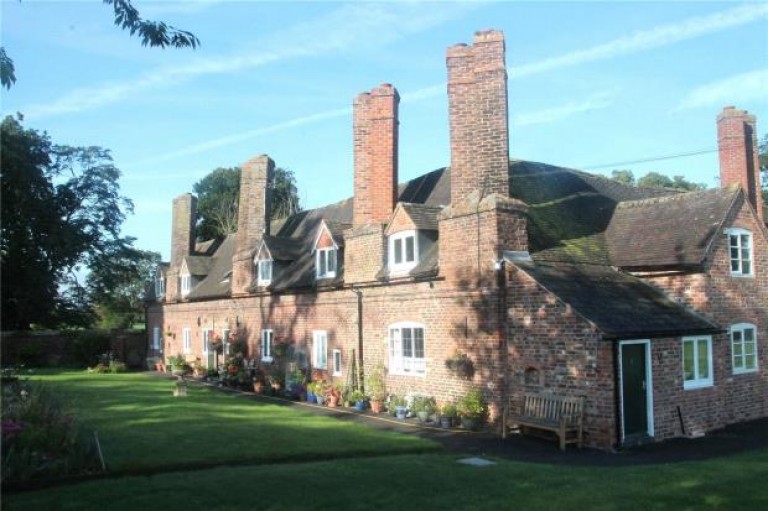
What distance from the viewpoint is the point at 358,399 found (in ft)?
66.7

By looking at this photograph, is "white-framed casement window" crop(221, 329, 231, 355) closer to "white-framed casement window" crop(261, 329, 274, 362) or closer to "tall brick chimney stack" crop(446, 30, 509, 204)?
"white-framed casement window" crop(261, 329, 274, 362)

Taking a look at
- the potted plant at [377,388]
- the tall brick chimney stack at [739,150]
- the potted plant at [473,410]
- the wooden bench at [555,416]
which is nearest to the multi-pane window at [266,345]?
the potted plant at [377,388]

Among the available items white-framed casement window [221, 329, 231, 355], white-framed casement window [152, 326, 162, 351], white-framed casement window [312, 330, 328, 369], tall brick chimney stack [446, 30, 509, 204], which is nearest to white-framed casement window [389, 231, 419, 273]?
tall brick chimney stack [446, 30, 509, 204]

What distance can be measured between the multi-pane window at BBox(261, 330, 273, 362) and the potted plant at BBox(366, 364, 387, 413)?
7.63 m

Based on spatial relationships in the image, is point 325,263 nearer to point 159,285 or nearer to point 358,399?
point 358,399

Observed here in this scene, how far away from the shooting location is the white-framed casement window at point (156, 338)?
40.2m

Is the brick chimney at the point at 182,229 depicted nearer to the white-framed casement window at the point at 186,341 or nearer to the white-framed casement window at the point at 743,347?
the white-framed casement window at the point at 186,341

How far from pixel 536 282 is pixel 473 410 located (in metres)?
3.65

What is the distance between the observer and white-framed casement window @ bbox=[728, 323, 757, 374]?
17.9 meters

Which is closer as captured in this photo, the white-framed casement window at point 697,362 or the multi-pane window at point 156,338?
the white-framed casement window at point 697,362

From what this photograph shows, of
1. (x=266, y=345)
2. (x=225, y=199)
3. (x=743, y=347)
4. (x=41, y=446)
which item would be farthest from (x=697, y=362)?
(x=225, y=199)

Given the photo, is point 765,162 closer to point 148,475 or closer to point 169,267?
point 169,267

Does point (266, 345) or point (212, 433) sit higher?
point (266, 345)

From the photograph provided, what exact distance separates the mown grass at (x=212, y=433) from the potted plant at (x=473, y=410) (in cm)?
193
